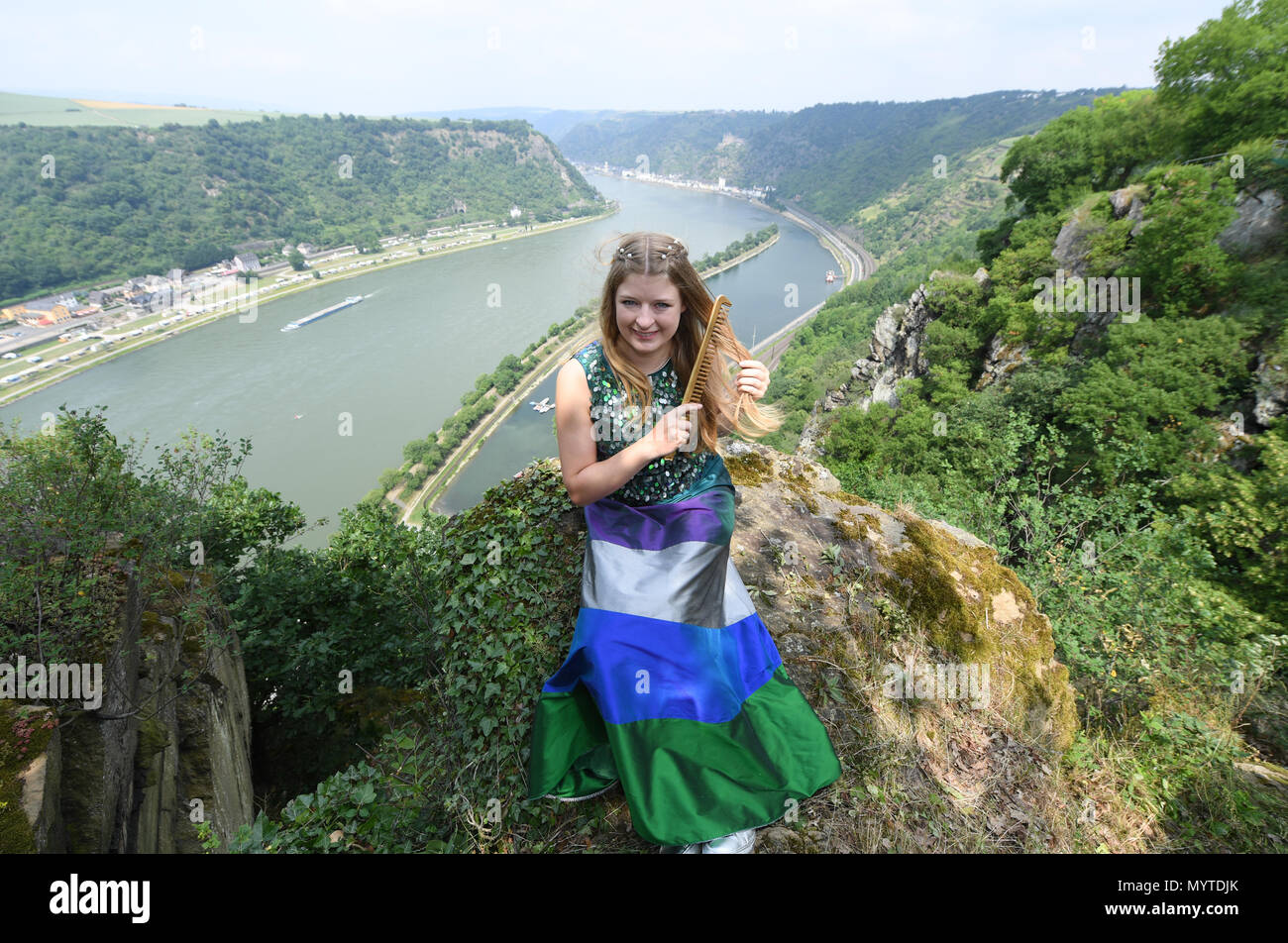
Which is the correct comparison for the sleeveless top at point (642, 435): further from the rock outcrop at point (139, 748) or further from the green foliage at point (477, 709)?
the rock outcrop at point (139, 748)

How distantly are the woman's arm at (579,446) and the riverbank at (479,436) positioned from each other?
28515 mm

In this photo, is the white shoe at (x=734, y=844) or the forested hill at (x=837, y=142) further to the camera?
the forested hill at (x=837, y=142)

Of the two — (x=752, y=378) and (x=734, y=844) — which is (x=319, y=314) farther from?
(x=734, y=844)

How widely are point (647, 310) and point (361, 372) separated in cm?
5771

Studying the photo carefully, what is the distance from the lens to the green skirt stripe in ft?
7.21

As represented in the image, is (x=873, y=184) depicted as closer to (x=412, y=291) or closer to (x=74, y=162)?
(x=412, y=291)

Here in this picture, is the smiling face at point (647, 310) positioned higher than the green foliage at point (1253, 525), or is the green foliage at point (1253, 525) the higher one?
the smiling face at point (647, 310)

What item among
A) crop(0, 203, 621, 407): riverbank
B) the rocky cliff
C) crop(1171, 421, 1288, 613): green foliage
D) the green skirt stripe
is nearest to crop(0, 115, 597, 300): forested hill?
crop(0, 203, 621, 407): riverbank

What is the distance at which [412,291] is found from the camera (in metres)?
73.4

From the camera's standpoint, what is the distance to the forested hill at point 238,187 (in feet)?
249

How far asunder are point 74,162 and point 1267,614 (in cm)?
13779

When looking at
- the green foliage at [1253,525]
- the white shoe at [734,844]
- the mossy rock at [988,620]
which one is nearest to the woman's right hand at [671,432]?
the white shoe at [734,844]

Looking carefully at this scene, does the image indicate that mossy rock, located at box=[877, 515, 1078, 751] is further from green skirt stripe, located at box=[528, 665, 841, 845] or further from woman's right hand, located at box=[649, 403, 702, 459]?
woman's right hand, located at box=[649, 403, 702, 459]
